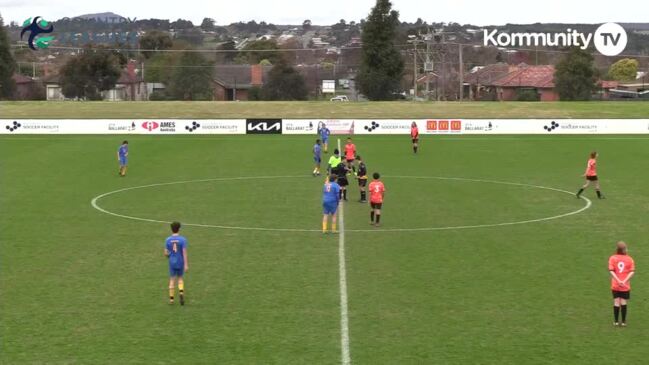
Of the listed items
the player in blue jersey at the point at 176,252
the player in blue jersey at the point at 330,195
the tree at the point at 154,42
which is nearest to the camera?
the player in blue jersey at the point at 176,252

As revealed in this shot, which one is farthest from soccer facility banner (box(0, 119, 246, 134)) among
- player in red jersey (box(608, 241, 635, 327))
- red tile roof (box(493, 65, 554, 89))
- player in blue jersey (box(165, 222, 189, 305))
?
red tile roof (box(493, 65, 554, 89))

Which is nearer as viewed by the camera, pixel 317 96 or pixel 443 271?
pixel 443 271

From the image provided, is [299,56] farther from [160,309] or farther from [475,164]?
[160,309]

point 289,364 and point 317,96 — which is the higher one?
point 317,96

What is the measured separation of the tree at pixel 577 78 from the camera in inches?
4469

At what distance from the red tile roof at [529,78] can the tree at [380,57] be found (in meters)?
26.6

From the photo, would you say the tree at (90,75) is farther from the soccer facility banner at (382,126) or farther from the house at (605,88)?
the house at (605,88)

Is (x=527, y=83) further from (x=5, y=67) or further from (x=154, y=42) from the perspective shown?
(x=5, y=67)

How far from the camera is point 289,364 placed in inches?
604

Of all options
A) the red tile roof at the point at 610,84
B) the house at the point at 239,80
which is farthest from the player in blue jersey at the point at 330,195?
the red tile roof at the point at 610,84

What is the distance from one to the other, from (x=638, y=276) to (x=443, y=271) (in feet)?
15.4

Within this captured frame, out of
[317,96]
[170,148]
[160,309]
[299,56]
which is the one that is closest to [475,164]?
[170,148]

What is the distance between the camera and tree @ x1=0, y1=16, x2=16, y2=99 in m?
113

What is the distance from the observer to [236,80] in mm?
140250
